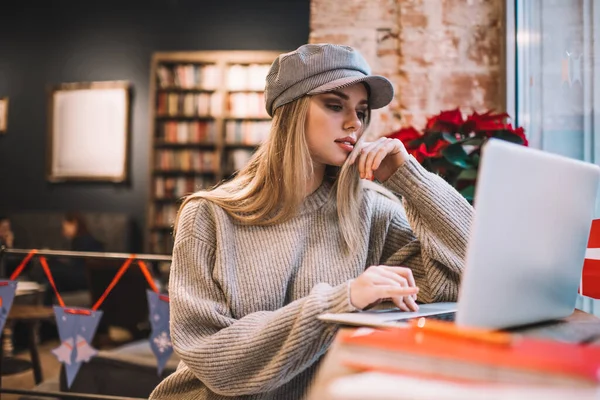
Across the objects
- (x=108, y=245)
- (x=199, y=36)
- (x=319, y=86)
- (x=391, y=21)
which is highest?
(x=199, y=36)

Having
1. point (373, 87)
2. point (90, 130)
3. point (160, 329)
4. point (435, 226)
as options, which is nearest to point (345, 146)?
point (373, 87)

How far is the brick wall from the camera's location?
230cm

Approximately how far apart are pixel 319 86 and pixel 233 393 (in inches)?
28.0

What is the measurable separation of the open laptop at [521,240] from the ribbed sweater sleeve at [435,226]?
34 centimetres

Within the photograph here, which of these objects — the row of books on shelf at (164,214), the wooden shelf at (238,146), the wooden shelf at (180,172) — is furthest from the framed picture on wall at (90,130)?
the wooden shelf at (238,146)

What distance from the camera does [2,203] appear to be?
6.63 m

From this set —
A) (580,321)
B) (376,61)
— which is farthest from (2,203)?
(580,321)

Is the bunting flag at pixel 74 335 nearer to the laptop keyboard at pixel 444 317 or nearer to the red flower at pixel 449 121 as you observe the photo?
the red flower at pixel 449 121

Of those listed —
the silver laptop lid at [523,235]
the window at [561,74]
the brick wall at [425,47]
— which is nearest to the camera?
the silver laptop lid at [523,235]

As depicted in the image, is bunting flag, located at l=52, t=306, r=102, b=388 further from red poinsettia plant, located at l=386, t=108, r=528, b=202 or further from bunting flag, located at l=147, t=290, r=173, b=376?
red poinsettia plant, located at l=386, t=108, r=528, b=202

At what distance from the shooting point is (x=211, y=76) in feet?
19.8

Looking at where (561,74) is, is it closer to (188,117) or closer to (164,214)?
(188,117)

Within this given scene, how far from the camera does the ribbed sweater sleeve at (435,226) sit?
1353mm

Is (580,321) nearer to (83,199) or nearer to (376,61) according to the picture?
(376,61)
